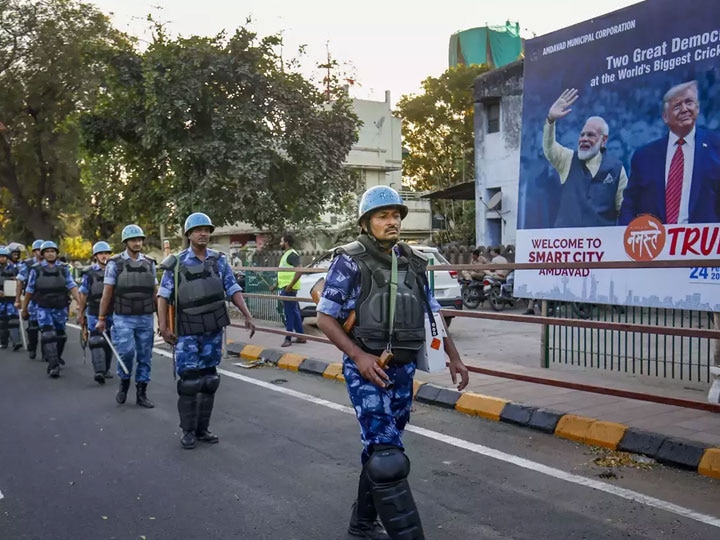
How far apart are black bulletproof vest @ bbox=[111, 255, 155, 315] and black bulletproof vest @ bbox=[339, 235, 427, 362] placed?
4844 millimetres

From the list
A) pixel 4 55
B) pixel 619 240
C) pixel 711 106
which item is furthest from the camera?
pixel 4 55

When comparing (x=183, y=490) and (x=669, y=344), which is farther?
(x=669, y=344)

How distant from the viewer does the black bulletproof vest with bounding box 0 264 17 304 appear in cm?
1385

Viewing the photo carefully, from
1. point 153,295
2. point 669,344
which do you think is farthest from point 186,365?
point 669,344

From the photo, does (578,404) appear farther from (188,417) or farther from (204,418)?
(188,417)

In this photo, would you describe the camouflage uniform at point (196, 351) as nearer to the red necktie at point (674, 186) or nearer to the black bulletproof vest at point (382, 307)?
the black bulletproof vest at point (382, 307)

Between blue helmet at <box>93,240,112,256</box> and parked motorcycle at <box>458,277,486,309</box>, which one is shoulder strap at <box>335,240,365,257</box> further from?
parked motorcycle at <box>458,277,486,309</box>

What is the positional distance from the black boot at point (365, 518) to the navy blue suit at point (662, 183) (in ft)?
15.2

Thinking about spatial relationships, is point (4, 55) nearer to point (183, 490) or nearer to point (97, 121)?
point (97, 121)

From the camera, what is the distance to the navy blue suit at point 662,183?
23.4 ft

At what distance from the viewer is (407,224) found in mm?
44469

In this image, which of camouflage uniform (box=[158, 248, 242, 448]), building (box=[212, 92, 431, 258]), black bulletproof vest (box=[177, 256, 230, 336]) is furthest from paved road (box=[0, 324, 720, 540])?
building (box=[212, 92, 431, 258])

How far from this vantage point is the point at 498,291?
1758 centimetres

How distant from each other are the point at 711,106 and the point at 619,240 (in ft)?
5.26
